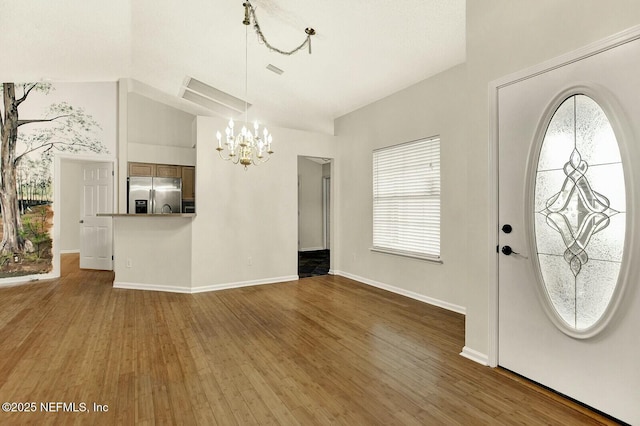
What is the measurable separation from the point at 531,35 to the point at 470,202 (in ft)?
4.11

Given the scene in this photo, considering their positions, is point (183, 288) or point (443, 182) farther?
point (183, 288)

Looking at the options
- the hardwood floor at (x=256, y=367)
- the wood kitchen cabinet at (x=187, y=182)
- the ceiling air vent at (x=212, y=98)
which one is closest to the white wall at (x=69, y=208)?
the wood kitchen cabinet at (x=187, y=182)

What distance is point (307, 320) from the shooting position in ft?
11.4

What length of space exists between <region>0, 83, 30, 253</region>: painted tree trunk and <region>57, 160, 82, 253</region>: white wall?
335cm

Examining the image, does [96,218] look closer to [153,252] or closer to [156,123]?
[156,123]

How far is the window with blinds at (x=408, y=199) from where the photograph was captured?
13.4 ft

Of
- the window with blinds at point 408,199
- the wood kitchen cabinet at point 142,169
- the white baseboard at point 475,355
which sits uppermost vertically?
the wood kitchen cabinet at point 142,169

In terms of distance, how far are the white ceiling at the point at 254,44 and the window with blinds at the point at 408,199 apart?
3.09ft

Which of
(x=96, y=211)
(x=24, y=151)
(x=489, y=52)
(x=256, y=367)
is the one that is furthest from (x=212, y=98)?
(x=256, y=367)

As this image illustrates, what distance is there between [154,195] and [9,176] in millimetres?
2194

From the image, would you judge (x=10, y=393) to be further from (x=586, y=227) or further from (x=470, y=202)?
(x=586, y=227)

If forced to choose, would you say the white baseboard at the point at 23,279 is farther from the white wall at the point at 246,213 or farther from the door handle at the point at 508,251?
the door handle at the point at 508,251

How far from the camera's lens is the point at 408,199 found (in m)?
4.43

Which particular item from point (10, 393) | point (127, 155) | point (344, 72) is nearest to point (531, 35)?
point (344, 72)
